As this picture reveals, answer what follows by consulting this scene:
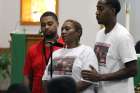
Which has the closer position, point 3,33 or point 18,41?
point 18,41

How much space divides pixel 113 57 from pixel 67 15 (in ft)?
21.4

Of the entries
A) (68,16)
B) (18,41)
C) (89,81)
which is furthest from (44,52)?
(68,16)

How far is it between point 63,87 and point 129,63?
123cm

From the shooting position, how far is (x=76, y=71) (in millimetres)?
3062

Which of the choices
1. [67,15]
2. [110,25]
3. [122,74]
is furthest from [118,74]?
[67,15]

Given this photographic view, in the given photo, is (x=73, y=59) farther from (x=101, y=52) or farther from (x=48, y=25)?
(x=48, y=25)

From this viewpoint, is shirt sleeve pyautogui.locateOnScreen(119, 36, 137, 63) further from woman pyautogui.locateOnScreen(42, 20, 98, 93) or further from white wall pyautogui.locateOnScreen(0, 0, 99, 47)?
white wall pyautogui.locateOnScreen(0, 0, 99, 47)

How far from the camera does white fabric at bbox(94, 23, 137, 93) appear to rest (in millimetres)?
2975

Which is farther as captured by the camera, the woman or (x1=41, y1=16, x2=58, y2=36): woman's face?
(x1=41, y1=16, x2=58, y2=36): woman's face

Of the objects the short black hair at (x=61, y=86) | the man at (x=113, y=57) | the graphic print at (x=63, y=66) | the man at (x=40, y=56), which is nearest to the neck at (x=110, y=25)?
the man at (x=113, y=57)

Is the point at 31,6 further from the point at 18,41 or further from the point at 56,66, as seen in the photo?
the point at 56,66

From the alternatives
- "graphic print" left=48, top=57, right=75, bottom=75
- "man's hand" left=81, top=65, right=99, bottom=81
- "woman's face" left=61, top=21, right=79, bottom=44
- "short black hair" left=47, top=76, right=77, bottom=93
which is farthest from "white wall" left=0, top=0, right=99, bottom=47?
"short black hair" left=47, top=76, right=77, bottom=93

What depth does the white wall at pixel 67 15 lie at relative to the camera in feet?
31.1

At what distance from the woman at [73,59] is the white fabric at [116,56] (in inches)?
3.0
